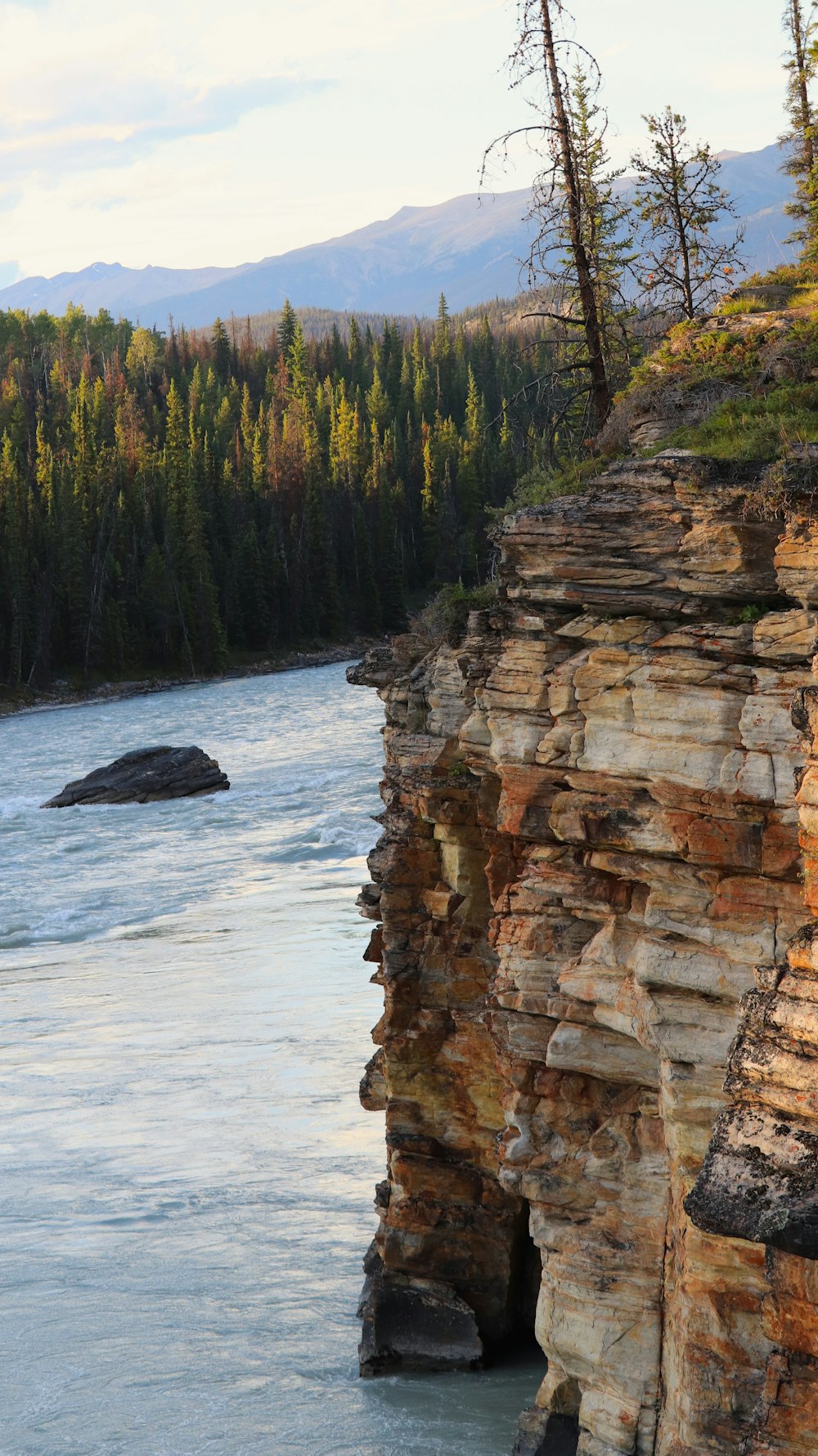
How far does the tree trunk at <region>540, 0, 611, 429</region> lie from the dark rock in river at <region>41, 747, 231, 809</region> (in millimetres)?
29130

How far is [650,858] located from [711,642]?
1560 millimetres

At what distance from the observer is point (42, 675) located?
3273 inches

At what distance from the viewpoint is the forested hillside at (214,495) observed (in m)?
89.4

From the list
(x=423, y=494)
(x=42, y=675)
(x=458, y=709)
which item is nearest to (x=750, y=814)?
(x=458, y=709)

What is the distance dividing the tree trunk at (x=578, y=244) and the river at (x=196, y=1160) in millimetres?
10219

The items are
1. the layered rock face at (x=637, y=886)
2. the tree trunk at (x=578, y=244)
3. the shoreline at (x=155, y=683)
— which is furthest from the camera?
the shoreline at (x=155, y=683)

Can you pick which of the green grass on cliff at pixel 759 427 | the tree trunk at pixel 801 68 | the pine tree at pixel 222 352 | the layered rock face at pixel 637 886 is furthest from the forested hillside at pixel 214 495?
the layered rock face at pixel 637 886

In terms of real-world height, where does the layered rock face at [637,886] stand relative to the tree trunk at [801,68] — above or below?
below

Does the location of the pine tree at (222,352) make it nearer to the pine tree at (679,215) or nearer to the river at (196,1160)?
the river at (196,1160)

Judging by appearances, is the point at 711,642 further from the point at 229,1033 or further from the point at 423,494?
the point at 423,494

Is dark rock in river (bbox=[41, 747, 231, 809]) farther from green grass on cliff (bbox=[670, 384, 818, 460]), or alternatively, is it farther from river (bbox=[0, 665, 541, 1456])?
green grass on cliff (bbox=[670, 384, 818, 460])

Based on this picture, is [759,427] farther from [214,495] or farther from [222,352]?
[222,352]

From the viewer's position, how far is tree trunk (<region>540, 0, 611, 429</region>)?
15.5 meters

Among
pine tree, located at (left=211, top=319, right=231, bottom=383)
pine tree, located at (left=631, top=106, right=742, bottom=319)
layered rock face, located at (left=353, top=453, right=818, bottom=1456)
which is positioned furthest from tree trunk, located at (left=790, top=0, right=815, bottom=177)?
pine tree, located at (left=211, top=319, right=231, bottom=383)
